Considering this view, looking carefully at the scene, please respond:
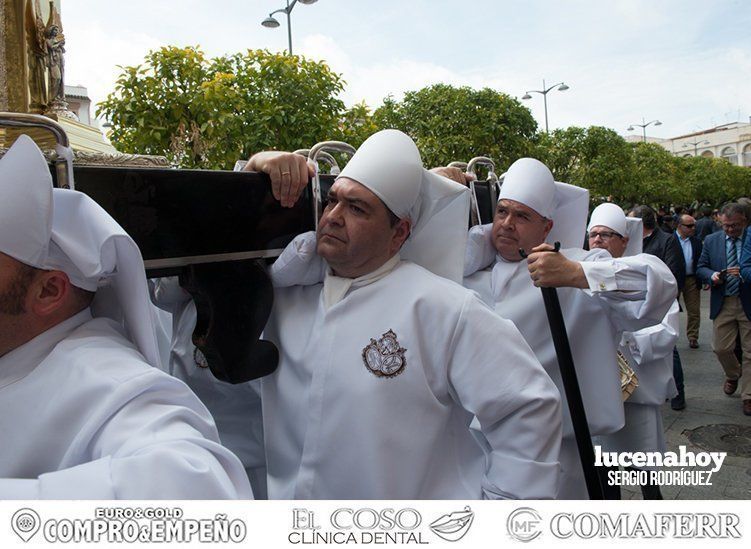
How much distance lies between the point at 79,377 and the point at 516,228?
2.22 metres

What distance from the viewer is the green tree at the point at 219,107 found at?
622 centimetres

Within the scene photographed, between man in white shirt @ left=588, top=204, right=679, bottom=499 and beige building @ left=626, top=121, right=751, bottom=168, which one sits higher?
beige building @ left=626, top=121, right=751, bottom=168

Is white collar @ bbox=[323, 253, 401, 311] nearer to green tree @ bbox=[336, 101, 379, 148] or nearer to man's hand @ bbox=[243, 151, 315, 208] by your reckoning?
man's hand @ bbox=[243, 151, 315, 208]

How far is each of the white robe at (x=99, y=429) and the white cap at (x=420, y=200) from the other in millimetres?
1099

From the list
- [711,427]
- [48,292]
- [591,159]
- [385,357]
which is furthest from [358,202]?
[591,159]

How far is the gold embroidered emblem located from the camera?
1962mm

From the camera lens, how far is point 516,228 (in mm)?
2982

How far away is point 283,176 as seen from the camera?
195cm


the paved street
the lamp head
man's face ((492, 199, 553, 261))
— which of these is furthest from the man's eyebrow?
the lamp head

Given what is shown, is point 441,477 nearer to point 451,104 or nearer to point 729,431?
point 729,431

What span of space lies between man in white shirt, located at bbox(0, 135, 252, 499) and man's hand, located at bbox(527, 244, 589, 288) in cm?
174

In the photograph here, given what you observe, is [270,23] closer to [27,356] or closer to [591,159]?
[27,356]

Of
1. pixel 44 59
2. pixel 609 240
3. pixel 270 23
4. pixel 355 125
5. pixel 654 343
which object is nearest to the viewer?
pixel 44 59

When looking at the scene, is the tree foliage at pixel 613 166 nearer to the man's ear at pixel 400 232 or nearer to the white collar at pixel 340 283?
the man's ear at pixel 400 232
